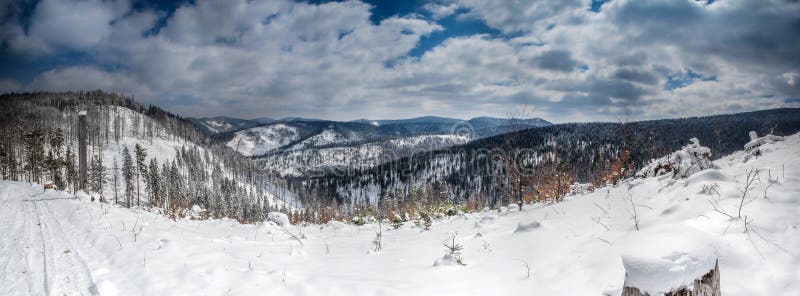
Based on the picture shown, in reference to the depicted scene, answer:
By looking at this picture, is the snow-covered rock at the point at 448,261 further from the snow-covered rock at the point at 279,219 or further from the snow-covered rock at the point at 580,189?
the snow-covered rock at the point at 279,219

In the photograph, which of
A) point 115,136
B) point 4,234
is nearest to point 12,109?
point 115,136

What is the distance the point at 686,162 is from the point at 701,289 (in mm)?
6113

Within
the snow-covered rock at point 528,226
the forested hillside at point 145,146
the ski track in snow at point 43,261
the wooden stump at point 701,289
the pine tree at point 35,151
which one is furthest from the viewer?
the forested hillside at point 145,146

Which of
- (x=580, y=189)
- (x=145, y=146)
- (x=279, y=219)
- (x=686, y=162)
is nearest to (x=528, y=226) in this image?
(x=686, y=162)

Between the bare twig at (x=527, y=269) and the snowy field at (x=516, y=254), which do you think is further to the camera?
the bare twig at (x=527, y=269)

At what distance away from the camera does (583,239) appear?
4.56 metres

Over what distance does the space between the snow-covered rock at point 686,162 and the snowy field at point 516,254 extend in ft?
1.36

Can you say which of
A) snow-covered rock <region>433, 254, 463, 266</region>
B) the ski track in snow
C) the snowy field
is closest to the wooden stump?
the snowy field

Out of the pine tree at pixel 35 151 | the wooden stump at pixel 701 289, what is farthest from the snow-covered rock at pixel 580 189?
the pine tree at pixel 35 151

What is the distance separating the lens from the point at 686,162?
659 cm

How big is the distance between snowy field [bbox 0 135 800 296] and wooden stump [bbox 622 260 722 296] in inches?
2.7

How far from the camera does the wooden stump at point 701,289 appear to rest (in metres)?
1.91

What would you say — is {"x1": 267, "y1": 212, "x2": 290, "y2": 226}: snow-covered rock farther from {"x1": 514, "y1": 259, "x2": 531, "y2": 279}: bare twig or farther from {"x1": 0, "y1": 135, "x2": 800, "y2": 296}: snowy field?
{"x1": 514, "y1": 259, "x2": 531, "y2": 279}: bare twig

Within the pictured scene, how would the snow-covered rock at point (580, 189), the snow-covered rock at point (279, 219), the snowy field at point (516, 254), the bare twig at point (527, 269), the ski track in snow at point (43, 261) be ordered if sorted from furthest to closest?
the snow-covered rock at point (279, 219) → the snow-covered rock at point (580, 189) → the ski track in snow at point (43, 261) → the bare twig at point (527, 269) → the snowy field at point (516, 254)
